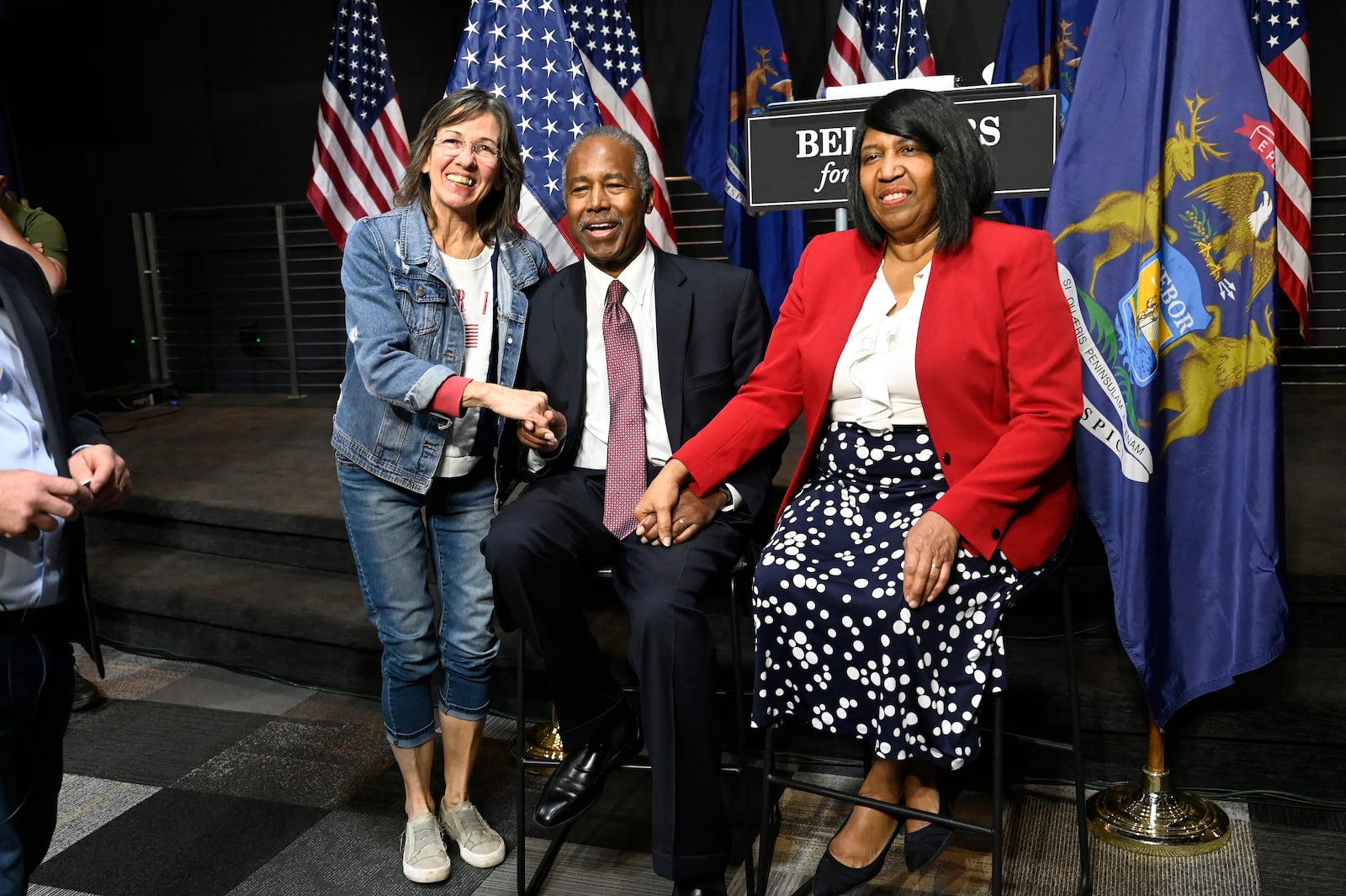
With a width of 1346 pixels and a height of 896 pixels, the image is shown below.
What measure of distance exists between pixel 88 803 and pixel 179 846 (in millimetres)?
414

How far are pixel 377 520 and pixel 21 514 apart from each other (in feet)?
3.35

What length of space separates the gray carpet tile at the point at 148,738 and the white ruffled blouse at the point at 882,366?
211 cm

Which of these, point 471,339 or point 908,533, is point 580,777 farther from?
point 471,339

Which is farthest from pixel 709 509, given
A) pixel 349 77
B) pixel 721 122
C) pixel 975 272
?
pixel 349 77

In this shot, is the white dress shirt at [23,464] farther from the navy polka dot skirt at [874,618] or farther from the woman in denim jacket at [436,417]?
the navy polka dot skirt at [874,618]

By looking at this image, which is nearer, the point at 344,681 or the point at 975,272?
the point at 975,272

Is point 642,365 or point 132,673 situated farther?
point 132,673

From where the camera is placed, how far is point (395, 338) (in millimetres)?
2494

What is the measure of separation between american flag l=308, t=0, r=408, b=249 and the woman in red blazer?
151 inches

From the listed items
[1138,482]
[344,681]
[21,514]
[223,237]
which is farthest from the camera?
[223,237]

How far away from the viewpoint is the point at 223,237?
7875 millimetres

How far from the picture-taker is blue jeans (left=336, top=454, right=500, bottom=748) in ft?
8.53

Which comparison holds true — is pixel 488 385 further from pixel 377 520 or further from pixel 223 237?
pixel 223 237

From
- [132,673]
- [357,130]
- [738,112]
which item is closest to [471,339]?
[132,673]
